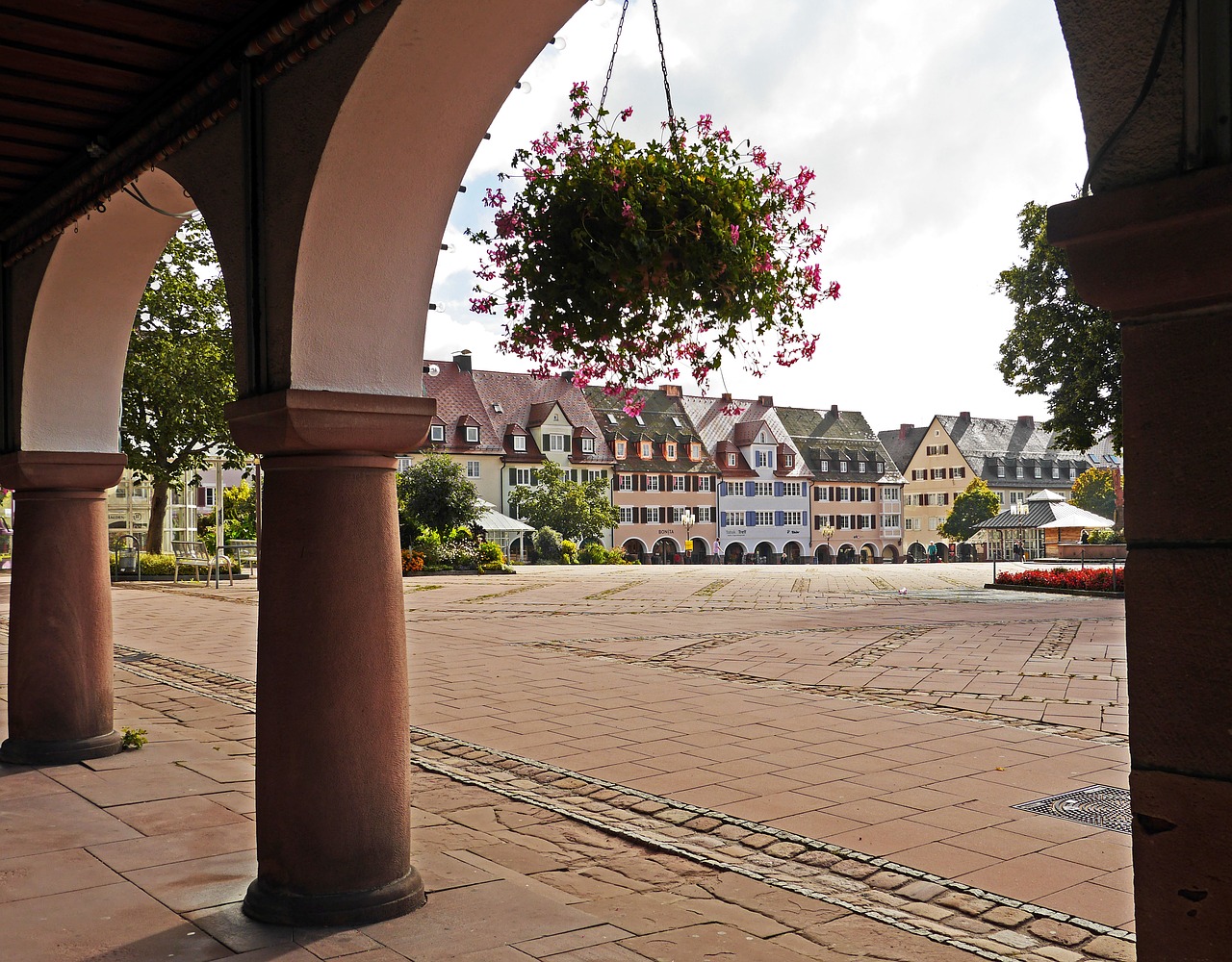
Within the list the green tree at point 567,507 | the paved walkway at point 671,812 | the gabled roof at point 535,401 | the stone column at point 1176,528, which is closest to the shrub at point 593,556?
the green tree at point 567,507

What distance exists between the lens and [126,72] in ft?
13.9

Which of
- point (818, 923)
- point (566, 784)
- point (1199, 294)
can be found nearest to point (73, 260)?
point (566, 784)

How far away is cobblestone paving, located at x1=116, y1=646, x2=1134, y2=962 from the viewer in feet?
11.6

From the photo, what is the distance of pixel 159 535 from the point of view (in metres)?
28.4

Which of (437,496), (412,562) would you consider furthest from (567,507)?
(412,562)

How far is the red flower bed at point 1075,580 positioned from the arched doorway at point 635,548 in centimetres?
4267

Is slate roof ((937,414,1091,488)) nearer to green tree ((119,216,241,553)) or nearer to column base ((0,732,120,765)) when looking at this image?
green tree ((119,216,241,553))

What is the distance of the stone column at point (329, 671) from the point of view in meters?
3.69

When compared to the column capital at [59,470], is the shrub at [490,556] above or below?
below

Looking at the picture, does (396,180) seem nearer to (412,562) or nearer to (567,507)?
(412,562)

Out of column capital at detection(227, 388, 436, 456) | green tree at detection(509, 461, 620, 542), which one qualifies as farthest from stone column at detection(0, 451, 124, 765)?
green tree at detection(509, 461, 620, 542)

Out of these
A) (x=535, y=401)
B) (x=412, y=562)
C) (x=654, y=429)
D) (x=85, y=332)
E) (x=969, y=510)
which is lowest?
(x=412, y=562)

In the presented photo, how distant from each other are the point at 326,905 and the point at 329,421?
4.82 ft

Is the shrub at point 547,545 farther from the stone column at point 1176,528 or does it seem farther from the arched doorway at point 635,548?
the stone column at point 1176,528
